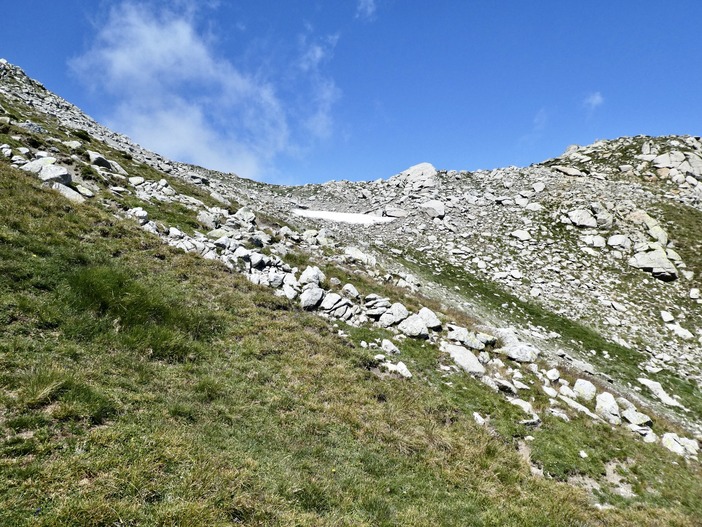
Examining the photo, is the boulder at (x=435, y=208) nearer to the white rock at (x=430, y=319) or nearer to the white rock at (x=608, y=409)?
the white rock at (x=430, y=319)

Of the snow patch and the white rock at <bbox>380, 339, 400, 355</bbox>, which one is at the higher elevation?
the snow patch

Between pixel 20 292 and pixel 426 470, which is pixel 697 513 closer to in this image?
pixel 426 470

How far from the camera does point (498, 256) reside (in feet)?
133

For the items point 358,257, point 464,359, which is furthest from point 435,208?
point 464,359

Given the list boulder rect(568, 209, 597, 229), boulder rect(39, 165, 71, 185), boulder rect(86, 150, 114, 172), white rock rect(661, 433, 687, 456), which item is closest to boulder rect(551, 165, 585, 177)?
boulder rect(568, 209, 597, 229)

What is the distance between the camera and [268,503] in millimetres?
7031

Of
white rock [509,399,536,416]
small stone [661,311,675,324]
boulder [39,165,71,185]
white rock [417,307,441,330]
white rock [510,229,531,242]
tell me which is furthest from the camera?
white rock [510,229,531,242]

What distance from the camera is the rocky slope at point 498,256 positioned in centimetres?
1838

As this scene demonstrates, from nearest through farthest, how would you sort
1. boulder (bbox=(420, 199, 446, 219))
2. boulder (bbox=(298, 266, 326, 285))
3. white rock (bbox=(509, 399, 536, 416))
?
white rock (bbox=(509, 399, 536, 416)), boulder (bbox=(298, 266, 326, 285)), boulder (bbox=(420, 199, 446, 219))

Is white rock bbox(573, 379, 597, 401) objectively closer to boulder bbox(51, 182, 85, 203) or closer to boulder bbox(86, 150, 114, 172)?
boulder bbox(51, 182, 85, 203)

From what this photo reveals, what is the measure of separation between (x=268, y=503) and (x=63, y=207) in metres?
16.6

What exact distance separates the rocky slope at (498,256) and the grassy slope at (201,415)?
2401 mm

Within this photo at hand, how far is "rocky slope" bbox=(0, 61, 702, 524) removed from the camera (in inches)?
723

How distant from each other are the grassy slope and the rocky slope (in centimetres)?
240
